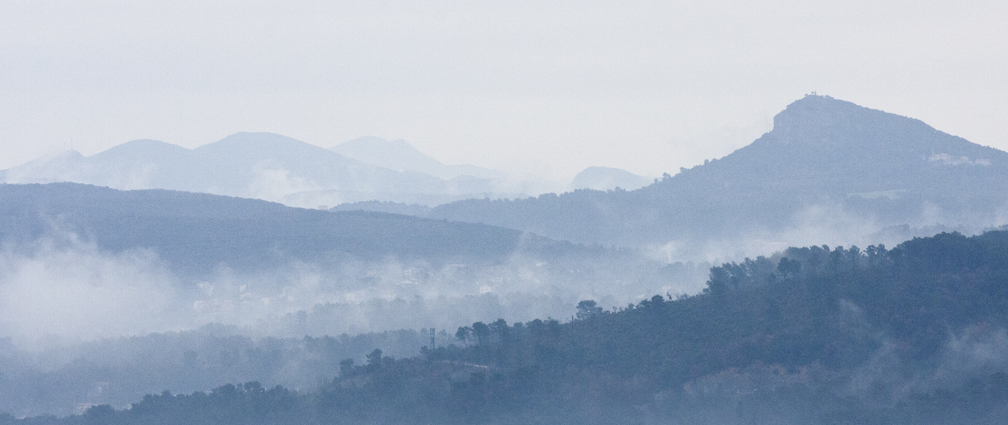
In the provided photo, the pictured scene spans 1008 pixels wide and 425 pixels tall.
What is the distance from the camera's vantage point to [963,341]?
86.7m

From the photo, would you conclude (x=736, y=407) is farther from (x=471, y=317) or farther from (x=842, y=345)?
(x=471, y=317)

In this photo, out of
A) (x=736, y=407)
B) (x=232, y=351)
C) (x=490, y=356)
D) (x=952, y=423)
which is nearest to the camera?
(x=952, y=423)

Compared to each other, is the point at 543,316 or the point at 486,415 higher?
the point at 543,316

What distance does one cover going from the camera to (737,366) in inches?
3499

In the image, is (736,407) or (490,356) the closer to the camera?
(736,407)

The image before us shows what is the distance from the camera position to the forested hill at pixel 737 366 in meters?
82.3

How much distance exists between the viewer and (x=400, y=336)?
478ft

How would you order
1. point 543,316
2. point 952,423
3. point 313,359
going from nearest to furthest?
point 952,423, point 313,359, point 543,316

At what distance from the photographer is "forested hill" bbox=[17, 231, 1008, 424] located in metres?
82.3

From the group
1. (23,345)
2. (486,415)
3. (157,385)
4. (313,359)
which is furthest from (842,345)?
(23,345)

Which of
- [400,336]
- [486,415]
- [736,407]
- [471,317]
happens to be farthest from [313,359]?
[736,407]

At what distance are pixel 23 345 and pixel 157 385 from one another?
55256 millimetres

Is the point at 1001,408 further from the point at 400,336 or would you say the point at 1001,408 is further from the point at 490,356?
the point at 400,336

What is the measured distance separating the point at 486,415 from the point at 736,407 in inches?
652
